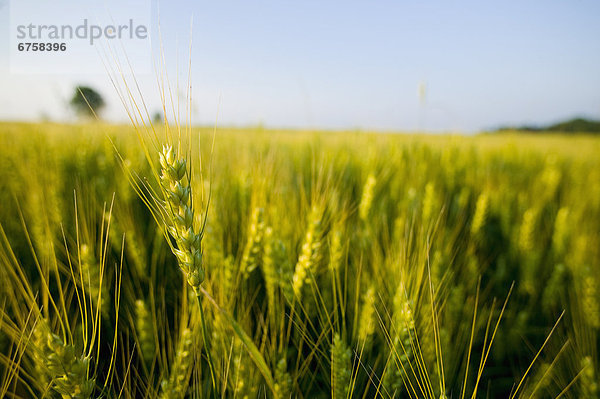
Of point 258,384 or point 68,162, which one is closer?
point 258,384

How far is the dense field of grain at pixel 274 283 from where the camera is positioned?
1.65 ft

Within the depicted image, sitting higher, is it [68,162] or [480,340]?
[68,162]

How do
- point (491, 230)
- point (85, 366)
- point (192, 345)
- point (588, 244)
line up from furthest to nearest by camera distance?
1. point (491, 230)
2. point (588, 244)
3. point (192, 345)
4. point (85, 366)

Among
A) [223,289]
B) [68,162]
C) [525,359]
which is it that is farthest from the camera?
[68,162]

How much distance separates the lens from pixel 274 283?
77 cm

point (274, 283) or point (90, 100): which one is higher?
point (90, 100)

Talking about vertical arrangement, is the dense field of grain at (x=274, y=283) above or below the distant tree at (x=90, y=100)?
below

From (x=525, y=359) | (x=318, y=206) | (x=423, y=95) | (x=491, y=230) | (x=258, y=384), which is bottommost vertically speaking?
(x=525, y=359)

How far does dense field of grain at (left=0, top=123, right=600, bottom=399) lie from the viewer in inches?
19.8

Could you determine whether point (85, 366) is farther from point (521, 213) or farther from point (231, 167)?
point (521, 213)

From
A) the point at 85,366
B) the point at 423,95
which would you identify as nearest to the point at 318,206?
the point at 85,366

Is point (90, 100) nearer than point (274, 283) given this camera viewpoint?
Yes

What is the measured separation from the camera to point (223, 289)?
70 cm

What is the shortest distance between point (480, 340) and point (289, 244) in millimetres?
683
